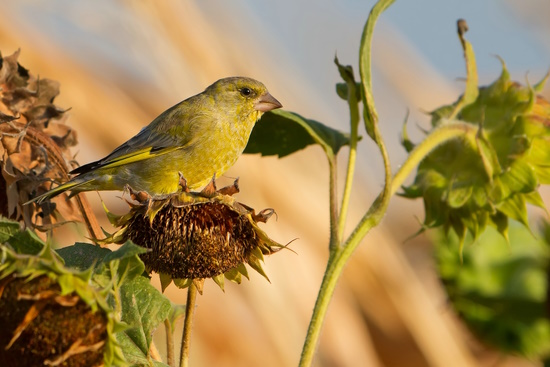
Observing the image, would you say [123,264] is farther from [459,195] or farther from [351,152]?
[459,195]

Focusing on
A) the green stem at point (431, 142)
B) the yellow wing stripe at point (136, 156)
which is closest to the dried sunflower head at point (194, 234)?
the green stem at point (431, 142)

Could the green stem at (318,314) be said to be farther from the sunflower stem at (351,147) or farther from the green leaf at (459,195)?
the green leaf at (459,195)

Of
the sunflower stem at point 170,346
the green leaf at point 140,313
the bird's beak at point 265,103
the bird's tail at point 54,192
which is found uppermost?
the bird's tail at point 54,192

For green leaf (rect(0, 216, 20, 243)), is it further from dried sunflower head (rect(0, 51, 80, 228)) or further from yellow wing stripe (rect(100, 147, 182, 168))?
yellow wing stripe (rect(100, 147, 182, 168))

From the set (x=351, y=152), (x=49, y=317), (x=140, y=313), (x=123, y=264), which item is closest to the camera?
(x=49, y=317)

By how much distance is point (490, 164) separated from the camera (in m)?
2.14

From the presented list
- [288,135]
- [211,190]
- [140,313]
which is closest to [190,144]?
[288,135]

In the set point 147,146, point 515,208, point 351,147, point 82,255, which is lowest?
point 515,208

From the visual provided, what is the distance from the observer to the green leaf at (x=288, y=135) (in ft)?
6.78

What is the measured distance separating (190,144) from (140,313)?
4.12 ft

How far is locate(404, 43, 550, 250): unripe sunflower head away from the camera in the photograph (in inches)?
83.4

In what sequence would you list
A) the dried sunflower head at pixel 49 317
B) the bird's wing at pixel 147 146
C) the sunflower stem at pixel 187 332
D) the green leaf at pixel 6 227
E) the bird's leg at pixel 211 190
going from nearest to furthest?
the dried sunflower head at pixel 49 317 → the green leaf at pixel 6 227 → the sunflower stem at pixel 187 332 → the bird's leg at pixel 211 190 → the bird's wing at pixel 147 146

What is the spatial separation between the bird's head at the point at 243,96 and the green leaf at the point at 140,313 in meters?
1.34

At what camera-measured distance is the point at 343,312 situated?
246 inches
